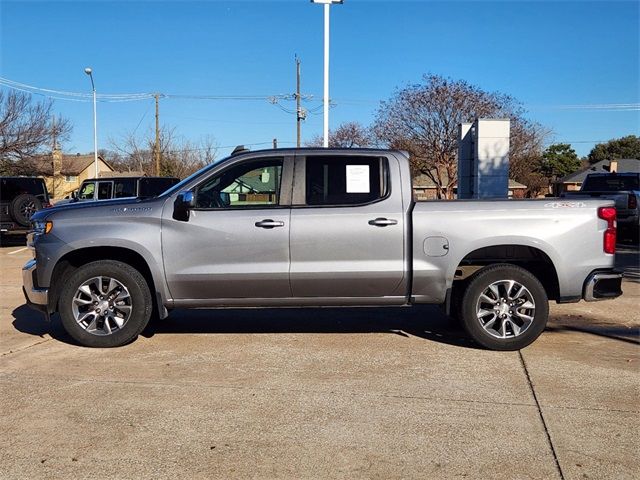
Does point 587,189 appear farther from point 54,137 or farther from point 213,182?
point 54,137

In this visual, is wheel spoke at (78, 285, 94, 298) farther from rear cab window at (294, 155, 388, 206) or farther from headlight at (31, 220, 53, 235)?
rear cab window at (294, 155, 388, 206)

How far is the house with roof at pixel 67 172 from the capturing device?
145ft

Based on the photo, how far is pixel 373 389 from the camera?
4785 millimetres

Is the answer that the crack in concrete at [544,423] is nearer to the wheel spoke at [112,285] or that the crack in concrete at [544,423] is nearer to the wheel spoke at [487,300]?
the wheel spoke at [487,300]

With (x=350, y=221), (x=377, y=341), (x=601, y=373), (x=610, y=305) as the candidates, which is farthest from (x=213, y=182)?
(x=610, y=305)

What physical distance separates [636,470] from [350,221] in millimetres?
3119

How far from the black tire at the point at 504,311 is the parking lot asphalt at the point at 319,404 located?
6.3 inches

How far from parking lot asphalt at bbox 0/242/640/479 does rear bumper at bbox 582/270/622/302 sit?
0.58 m

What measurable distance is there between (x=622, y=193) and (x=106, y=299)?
13.8 m

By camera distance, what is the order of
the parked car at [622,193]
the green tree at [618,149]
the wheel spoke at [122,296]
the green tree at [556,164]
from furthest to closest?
the green tree at [618,149], the green tree at [556,164], the parked car at [622,193], the wheel spoke at [122,296]

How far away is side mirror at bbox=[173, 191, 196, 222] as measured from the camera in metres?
5.66

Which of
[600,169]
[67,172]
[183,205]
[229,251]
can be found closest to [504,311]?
[229,251]

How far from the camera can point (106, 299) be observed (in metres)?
5.89

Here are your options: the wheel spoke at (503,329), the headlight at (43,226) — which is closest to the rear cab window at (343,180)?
the wheel spoke at (503,329)
